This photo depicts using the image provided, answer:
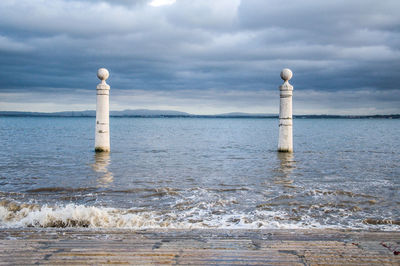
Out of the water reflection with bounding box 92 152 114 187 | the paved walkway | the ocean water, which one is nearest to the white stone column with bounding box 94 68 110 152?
the water reflection with bounding box 92 152 114 187

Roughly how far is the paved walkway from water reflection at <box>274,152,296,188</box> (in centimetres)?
699

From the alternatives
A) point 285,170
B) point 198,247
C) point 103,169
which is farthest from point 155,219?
point 285,170

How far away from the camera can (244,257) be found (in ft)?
13.3

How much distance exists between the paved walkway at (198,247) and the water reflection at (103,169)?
23.0 ft

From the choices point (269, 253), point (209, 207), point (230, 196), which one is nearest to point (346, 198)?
point (230, 196)

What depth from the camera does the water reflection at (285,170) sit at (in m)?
12.3

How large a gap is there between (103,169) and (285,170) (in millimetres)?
7552

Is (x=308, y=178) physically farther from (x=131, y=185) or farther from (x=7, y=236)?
(x=7, y=236)

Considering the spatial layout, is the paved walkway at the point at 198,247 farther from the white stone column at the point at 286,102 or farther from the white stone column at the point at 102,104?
the white stone column at the point at 286,102

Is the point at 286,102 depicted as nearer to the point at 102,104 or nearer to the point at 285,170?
the point at 285,170

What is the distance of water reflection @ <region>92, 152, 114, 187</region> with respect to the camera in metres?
12.1

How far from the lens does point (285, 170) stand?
14.9m

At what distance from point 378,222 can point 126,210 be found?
5618 mm

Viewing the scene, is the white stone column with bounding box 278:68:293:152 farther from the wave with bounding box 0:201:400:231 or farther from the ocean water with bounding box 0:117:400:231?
the wave with bounding box 0:201:400:231
